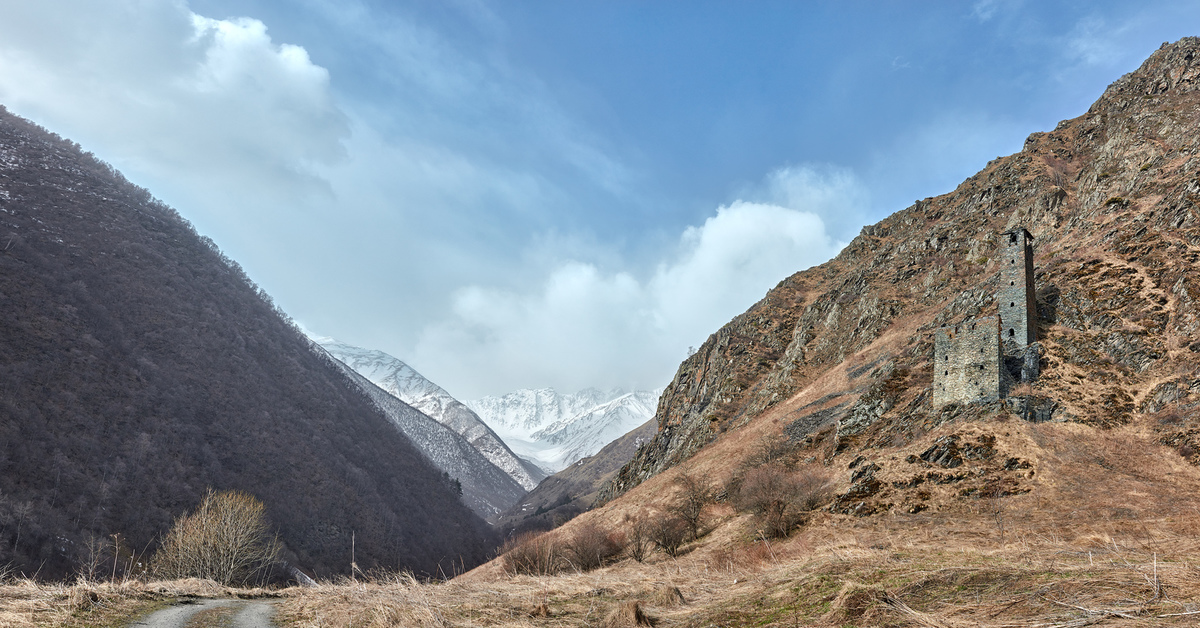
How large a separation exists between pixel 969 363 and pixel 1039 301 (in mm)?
11792

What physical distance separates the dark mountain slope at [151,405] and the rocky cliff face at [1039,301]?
157 feet

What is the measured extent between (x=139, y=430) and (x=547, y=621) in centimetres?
11333

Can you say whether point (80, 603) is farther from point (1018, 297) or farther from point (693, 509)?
point (1018, 297)

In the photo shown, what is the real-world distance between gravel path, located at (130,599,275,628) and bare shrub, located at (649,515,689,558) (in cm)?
2439

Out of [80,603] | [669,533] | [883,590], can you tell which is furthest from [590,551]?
[883,590]

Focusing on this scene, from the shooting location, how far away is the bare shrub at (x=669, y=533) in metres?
34.4

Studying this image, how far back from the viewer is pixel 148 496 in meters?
82.8

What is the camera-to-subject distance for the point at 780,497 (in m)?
30.7

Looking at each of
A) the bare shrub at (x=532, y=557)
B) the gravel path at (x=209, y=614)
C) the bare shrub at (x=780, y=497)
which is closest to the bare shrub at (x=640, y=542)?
the bare shrub at (x=532, y=557)

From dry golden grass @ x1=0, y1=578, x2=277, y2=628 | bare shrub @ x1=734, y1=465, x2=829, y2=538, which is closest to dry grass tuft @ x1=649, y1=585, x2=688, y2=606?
dry golden grass @ x1=0, y1=578, x2=277, y2=628

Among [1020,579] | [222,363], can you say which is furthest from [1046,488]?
[222,363]

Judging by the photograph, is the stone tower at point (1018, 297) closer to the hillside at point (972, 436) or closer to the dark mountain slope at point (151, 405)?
the hillside at point (972, 436)

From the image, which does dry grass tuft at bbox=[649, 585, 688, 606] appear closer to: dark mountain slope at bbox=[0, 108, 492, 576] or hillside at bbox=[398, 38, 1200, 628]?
hillside at bbox=[398, 38, 1200, 628]

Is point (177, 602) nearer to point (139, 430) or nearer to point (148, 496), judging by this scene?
point (148, 496)
